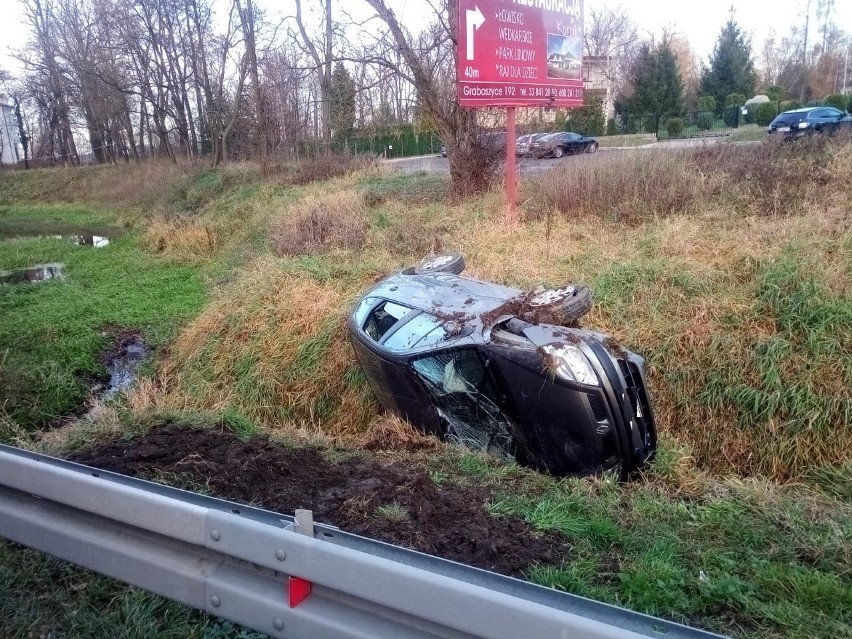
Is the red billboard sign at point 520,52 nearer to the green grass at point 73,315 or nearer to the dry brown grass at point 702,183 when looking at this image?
the dry brown grass at point 702,183

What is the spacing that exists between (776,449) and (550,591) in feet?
15.8

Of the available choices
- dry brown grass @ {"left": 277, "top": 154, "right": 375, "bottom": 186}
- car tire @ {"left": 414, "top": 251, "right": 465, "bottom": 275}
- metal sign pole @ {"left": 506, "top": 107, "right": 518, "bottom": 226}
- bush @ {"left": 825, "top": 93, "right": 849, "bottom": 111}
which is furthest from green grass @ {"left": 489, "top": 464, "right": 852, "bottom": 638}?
bush @ {"left": 825, "top": 93, "right": 849, "bottom": 111}

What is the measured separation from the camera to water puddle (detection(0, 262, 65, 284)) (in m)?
14.3

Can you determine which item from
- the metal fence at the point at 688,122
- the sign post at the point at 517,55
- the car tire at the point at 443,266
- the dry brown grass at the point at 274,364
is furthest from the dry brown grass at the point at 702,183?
the metal fence at the point at 688,122

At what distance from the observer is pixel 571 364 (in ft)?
14.8

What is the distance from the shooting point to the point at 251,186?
78.5 ft

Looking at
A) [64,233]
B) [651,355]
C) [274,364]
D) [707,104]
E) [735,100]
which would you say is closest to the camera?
[651,355]

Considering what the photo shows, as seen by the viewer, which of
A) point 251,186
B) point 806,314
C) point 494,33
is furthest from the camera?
point 251,186

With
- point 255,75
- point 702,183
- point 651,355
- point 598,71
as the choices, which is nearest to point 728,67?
point 598,71

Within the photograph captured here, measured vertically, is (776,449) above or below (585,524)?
below

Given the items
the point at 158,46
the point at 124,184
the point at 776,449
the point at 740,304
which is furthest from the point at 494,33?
the point at 158,46

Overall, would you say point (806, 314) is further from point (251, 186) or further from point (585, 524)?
point (251, 186)

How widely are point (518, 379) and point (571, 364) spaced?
35 centimetres

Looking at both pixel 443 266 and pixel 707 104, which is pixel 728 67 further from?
pixel 443 266
